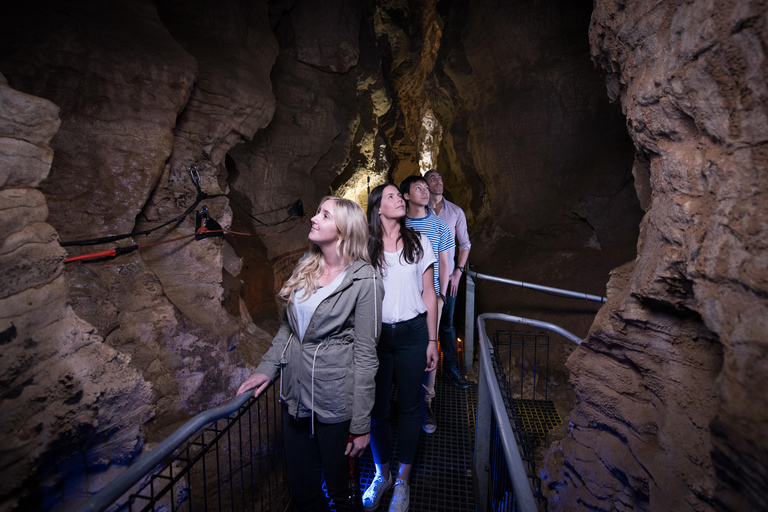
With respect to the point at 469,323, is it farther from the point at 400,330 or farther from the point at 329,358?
the point at 329,358

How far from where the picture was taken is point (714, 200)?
50.7 inches

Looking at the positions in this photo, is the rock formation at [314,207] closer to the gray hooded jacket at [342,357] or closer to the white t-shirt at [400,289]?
the white t-shirt at [400,289]

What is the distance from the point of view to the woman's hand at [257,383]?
1913 mm

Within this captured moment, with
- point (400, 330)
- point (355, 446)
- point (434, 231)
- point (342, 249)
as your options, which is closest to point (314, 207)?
point (434, 231)

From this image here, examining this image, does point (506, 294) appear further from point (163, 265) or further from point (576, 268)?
point (163, 265)

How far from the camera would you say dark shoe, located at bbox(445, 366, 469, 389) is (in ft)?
13.6

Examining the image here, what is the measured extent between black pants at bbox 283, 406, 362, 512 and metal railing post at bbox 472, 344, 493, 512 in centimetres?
79

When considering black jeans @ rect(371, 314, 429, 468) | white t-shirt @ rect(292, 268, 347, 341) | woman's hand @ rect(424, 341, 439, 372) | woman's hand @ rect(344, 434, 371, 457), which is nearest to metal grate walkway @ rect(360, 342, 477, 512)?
black jeans @ rect(371, 314, 429, 468)

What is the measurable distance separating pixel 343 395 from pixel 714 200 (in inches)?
67.8

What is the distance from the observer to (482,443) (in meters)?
2.30

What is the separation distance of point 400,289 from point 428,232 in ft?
2.97

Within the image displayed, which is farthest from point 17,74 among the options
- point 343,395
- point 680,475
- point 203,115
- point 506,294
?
point 506,294

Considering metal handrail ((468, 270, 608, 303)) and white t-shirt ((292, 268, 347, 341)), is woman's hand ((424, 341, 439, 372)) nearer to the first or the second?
white t-shirt ((292, 268, 347, 341))

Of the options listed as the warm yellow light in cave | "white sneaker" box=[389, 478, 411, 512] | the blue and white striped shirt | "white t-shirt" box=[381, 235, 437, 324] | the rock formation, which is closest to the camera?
the rock formation
